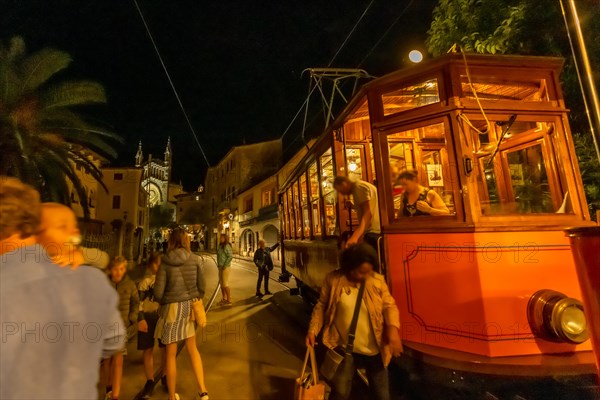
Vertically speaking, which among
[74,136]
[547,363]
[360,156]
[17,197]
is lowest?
[547,363]

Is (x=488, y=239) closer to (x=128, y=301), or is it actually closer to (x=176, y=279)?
(x=176, y=279)

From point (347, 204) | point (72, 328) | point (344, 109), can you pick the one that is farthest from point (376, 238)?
point (72, 328)

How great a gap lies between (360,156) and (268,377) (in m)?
3.59

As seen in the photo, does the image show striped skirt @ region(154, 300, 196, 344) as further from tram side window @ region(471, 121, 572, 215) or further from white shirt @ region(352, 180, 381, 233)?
tram side window @ region(471, 121, 572, 215)

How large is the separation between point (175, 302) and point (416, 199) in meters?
2.82

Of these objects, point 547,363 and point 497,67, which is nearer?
point 547,363

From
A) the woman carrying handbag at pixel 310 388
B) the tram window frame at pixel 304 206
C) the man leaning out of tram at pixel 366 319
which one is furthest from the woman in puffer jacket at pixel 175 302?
the tram window frame at pixel 304 206

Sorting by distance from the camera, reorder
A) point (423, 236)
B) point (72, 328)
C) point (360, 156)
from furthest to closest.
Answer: point (360, 156) < point (423, 236) < point (72, 328)

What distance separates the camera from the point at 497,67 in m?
3.28

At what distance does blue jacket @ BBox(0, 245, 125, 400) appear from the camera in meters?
1.25

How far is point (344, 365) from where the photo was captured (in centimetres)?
263

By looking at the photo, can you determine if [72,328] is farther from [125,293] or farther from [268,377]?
[268,377]

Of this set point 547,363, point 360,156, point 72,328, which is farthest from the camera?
point 360,156

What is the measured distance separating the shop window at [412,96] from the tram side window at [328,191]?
1.26m
